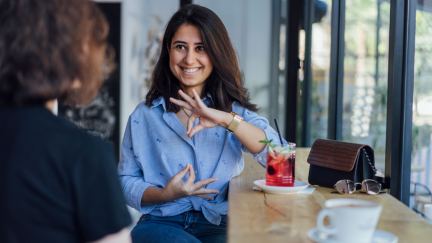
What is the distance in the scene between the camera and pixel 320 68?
3521mm

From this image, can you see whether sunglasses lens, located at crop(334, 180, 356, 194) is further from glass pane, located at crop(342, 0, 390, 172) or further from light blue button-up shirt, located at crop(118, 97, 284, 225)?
glass pane, located at crop(342, 0, 390, 172)

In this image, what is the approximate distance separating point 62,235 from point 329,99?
2331 mm

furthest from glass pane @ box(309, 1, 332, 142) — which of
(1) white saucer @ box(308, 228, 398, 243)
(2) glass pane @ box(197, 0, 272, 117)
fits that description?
(1) white saucer @ box(308, 228, 398, 243)

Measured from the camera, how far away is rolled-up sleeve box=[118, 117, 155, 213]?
1843mm

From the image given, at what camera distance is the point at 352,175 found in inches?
66.1

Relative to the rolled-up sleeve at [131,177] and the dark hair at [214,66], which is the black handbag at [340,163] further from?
the rolled-up sleeve at [131,177]

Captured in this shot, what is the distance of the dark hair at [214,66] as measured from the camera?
6.40 feet

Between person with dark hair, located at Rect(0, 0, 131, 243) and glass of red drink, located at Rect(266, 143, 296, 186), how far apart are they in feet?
2.61

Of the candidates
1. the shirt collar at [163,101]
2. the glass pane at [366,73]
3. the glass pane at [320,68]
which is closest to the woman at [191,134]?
the shirt collar at [163,101]

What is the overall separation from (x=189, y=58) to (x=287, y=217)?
0.73 m

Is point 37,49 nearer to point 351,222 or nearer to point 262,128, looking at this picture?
point 351,222

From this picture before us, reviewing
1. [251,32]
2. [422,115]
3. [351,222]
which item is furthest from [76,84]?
[251,32]

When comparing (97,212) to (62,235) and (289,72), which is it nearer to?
(62,235)

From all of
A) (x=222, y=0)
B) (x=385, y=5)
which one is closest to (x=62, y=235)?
(x=385, y=5)
